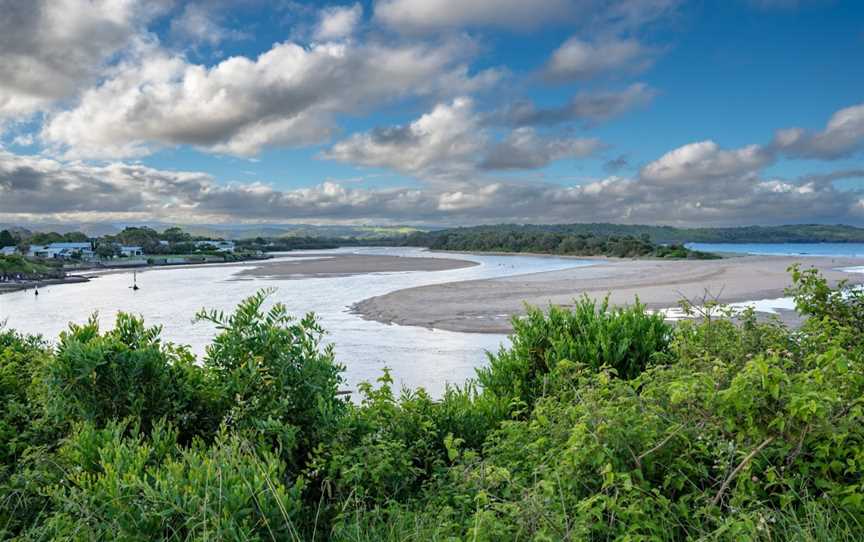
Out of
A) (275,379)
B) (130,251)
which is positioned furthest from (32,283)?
(130,251)

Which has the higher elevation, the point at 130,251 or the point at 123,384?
the point at 123,384

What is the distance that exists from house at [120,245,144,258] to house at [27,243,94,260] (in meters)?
6.13

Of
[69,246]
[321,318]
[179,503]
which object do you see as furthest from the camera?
[69,246]

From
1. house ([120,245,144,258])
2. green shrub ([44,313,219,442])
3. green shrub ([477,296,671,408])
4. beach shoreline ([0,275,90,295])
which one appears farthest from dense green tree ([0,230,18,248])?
green shrub ([477,296,671,408])

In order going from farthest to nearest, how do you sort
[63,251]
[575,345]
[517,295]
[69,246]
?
[69,246]
[63,251]
[517,295]
[575,345]

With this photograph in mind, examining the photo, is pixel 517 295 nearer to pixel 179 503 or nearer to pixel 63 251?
pixel 179 503

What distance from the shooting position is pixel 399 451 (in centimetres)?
461

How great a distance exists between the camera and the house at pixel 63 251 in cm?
10481

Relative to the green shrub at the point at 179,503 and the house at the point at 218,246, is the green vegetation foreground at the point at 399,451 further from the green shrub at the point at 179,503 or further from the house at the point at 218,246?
the house at the point at 218,246

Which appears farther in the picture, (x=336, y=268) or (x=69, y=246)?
(x=69, y=246)

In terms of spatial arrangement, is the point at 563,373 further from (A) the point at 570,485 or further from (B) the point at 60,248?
(B) the point at 60,248

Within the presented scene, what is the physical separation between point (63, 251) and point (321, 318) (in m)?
119

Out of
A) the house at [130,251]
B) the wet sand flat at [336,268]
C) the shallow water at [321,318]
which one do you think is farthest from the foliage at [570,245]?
the house at [130,251]

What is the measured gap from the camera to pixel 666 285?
128ft
